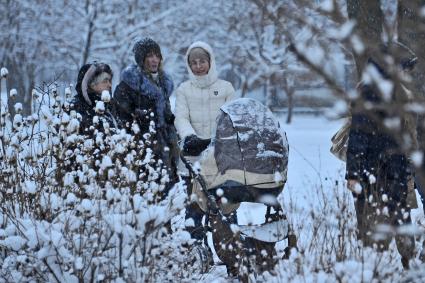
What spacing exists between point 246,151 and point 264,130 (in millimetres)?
166

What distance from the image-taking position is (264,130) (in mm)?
4105

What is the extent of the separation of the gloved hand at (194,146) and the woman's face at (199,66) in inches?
35.1

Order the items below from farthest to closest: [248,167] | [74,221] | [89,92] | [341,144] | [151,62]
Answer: [151,62] → [89,92] → [341,144] → [248,167] → [74,221]

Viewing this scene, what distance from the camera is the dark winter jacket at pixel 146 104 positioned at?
536 cm

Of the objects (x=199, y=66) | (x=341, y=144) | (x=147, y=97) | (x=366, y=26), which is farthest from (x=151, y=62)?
(x=366, y=26)

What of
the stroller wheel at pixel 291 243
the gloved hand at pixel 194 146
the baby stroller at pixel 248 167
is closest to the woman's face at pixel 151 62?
the gloved hand at pixel 194 146

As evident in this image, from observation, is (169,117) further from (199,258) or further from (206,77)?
(199,258)

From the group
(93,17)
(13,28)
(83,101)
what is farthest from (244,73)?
(83,101)

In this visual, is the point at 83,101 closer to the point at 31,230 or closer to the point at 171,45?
the point at 31,230

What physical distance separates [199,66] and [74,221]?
215 cm

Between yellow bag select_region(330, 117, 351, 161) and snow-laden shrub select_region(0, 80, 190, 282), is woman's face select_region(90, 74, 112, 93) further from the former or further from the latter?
yellow bag select_region(330, 117, 351, 161)

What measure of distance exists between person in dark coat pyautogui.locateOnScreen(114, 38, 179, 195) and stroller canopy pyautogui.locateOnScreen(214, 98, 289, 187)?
1238 millimetres

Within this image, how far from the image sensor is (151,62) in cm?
540

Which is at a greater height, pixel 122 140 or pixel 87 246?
pixel 122 140
